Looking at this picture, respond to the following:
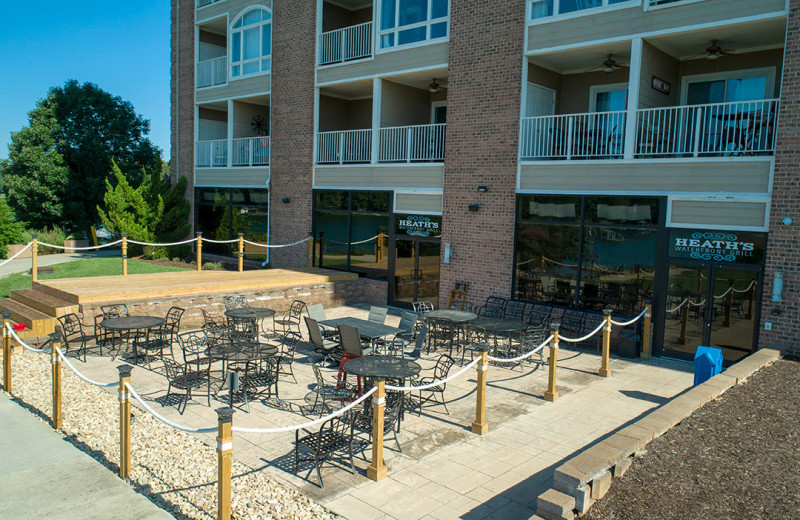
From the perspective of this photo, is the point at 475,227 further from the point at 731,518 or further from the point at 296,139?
the point at 731,518

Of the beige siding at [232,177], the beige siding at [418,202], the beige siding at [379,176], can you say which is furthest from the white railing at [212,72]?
the beige siding at [418,202]

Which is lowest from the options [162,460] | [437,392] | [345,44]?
[162,460]

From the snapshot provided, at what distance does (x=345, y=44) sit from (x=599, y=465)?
16.5m

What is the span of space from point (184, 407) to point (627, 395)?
23.6 ft

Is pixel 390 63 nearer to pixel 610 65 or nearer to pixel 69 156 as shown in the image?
pixel 610 65

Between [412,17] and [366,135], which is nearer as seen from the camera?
[412,17]

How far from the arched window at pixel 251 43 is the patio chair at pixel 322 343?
14.0 metres

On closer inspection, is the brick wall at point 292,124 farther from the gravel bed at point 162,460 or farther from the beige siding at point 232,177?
the gravel bed at point 162,460

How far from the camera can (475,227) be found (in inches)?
600

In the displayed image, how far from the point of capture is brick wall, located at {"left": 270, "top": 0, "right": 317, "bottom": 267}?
19797 mm

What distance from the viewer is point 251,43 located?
72.9 feet

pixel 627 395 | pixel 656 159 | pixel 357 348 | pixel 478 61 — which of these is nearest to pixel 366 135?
pixel 478 61

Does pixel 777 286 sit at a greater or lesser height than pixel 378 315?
greater

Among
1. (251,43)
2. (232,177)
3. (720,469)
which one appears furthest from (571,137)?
(232,177)
